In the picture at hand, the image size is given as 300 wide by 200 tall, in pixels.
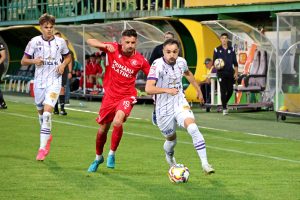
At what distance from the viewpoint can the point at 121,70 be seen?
14086mm

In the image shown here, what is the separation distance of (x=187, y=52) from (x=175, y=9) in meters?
3.43

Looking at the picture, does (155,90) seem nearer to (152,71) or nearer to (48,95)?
(152,71)

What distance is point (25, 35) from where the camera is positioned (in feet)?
153

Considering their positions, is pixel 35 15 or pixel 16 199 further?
pixel 35 15

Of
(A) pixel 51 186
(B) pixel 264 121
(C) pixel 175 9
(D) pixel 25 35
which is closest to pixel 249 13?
(C) pixel 175 9

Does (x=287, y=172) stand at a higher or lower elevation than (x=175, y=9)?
lower

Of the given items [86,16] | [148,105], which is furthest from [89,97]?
[86,16]

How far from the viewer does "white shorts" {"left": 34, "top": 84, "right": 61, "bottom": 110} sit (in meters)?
16.0

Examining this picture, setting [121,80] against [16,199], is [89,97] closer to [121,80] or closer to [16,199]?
[121,80]

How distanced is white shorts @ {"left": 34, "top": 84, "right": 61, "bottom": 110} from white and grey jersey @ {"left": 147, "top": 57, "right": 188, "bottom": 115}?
3.09 metres

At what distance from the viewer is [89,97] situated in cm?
3522

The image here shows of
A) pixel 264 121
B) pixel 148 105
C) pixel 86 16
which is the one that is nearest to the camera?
pixel 264 121

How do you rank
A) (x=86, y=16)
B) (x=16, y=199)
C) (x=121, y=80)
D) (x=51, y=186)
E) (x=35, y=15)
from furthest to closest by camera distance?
(x=35, y=15), (x=86, y=16), (x=121, y=80), (x=51, y=186), (x=16, y=199)

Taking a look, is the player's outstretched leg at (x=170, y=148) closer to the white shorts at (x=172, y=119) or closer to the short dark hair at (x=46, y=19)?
the white shorts at (x=172, y=119)
